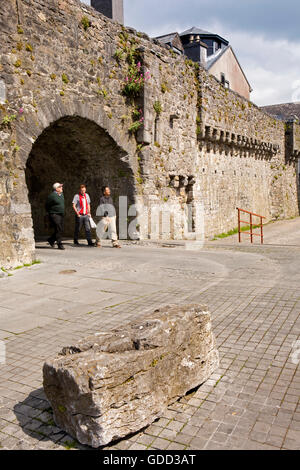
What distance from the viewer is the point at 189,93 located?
14164 millimetres

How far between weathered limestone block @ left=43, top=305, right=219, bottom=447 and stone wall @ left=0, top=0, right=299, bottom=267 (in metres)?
5.08

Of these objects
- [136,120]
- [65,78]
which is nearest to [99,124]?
[65,78]

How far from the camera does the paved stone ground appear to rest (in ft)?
8.39

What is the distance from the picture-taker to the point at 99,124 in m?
10.2

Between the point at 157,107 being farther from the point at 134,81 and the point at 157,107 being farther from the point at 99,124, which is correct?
the point at 99,124

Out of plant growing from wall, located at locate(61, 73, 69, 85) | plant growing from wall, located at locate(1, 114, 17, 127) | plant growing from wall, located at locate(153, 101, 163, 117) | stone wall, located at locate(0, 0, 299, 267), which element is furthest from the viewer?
plant growing from wall, located at locate(153, 101, 163, 117)

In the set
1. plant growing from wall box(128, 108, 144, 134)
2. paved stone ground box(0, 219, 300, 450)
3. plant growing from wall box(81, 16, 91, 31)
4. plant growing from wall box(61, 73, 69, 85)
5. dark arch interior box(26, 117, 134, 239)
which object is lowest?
paved stone ground box(0, 219, 300, 450)

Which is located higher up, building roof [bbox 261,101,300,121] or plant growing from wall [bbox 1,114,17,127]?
building roof [bbox 261,101,300,121]

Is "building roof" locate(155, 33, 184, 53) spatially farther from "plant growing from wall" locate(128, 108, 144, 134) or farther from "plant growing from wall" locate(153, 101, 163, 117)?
"plant growing from wall" locate(128, 108, 144, 134)

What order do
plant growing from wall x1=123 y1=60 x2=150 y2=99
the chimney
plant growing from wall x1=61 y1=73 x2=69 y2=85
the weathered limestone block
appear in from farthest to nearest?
1. the chimney
2. plant growing from wall x1=123 y1=60 x2=150 y2=99
3. plant growing from wall x1=61 y1=73 x2=69 y2=85
4. the weathered limestone block

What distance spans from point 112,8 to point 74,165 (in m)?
5.44

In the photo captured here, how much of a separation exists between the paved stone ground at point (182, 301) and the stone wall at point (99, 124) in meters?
2.03

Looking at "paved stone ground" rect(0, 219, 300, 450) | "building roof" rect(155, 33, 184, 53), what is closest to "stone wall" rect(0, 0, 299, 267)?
"paved stone ground" rect(0, 219, 300, 450)

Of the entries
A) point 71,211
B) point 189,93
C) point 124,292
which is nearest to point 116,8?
point 189,93
